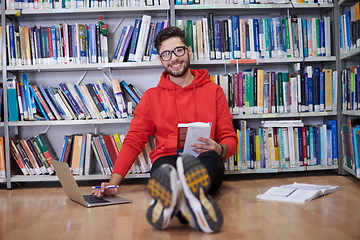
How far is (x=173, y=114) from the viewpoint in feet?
8.38

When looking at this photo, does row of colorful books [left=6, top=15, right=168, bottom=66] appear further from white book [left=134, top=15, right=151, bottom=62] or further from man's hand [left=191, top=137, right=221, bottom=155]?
man's hand [left=191, top=137, right=221, bottom=155]

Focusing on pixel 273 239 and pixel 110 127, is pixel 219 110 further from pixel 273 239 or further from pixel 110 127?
pixel 273 239

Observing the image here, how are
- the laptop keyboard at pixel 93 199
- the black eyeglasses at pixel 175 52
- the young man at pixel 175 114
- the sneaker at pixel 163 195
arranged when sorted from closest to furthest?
the sneaker at pixel 163 195 < the laptop keyboard at pixel 93 199 < the young man at pixel 175 114 < the black eyeglasses at pixel 175 52

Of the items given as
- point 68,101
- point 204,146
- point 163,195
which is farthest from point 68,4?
point 163,195

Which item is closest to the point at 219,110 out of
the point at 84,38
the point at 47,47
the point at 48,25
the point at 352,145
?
the point at 352,145

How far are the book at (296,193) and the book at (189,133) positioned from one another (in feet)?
1.66

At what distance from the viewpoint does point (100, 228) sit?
1.76 m

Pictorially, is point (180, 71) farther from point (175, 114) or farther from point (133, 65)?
point (133, 65)

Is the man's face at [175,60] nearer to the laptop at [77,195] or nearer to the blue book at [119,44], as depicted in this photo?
the blue book at [119,44]

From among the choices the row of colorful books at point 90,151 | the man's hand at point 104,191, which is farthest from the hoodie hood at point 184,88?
the man's hand at point 104,191

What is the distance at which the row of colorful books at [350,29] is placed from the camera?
8.68ft

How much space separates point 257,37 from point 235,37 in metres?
0.17

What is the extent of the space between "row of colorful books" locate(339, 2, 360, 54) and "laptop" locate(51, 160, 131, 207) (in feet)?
6.24

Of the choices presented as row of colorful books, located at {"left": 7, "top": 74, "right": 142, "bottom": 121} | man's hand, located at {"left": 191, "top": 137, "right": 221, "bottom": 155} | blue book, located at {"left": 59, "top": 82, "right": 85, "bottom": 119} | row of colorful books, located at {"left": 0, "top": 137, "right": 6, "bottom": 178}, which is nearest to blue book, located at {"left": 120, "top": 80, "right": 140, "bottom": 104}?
row of colorful books, located at {"left": 7, "top": 74, "right": 142, "bottom": 121}
